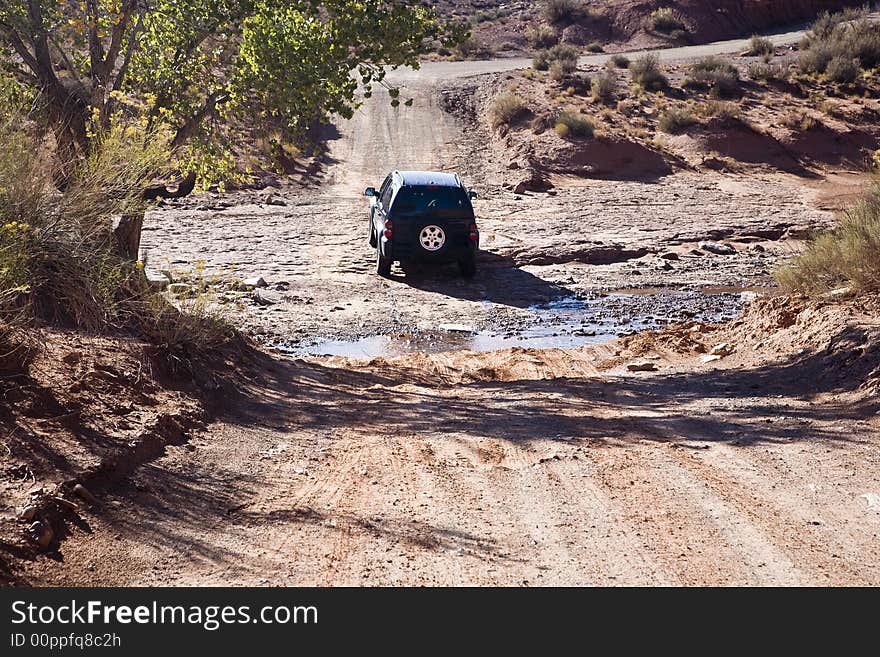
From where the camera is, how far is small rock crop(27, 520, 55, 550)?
5113mm

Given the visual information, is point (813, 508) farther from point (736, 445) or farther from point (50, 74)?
point (50, 74)

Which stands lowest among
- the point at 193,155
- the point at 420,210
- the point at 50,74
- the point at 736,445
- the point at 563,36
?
the point at 736,445

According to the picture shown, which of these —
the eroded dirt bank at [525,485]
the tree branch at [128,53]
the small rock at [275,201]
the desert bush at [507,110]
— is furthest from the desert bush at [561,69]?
the eroded dirt bank at [525,485]

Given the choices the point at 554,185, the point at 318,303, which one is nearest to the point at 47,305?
the point at 318,303

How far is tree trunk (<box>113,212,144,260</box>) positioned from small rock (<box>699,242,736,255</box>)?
1442 cm

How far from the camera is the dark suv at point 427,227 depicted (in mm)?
18141

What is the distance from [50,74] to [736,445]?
9.01m

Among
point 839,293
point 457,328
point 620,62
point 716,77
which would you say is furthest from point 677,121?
point 839,293

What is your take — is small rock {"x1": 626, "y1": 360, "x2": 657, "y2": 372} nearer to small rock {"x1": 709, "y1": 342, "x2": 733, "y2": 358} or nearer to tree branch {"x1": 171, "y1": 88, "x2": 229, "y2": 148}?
small rock {"x1": 709, "y1": 342, "x2": 733, "y2": 358}

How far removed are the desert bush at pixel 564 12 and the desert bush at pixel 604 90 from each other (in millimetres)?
20621

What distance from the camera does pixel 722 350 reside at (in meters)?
12.6

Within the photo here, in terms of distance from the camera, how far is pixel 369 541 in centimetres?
557

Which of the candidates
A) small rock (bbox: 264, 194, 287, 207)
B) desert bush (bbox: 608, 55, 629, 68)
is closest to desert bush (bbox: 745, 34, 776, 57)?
desert bush (bbox: 608, 55, 629, 68)

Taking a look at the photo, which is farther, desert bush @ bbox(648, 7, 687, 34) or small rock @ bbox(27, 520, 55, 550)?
desert bush @ bbox(648, 7, 687, 34)
